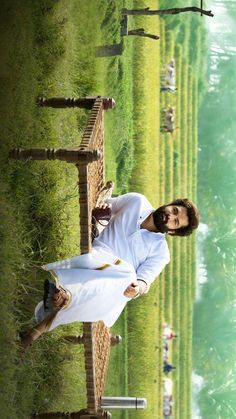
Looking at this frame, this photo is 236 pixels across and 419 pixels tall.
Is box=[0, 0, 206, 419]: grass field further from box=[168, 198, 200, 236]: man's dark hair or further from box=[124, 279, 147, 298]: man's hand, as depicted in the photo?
box=[168, 198, 200, 236]: man's dark hair

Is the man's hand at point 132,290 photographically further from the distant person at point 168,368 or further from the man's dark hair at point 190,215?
the distant person at point 168,368

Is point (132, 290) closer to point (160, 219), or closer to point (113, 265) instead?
point (113, 265)

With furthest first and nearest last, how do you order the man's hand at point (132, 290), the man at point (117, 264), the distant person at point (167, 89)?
the distant person at point (167, 89), the man's hand at point (132, 290), the man at point (117, 264)

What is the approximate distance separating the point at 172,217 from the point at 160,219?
5cm

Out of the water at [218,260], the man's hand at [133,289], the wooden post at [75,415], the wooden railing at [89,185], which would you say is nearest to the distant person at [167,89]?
the water at [218,260]

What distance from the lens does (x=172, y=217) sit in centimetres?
261

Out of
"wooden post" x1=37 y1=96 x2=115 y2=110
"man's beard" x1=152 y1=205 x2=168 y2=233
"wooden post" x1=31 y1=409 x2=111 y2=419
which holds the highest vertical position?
"wooden post" x1=37 y1=96 x2=115 y2=110

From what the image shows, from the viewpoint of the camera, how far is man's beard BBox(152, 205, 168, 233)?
261 centimetres

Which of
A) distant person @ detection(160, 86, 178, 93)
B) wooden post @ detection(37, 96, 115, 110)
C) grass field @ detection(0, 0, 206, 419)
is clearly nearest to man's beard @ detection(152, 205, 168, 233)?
grass field @ detection(0, 0, 206, 419)

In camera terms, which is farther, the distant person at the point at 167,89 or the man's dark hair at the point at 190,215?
the distant person at the point at 167,89

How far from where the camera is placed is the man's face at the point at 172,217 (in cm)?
261

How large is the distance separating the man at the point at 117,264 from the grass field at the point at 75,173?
356mm

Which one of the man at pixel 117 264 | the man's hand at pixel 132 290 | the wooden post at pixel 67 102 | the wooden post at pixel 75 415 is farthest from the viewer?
the wooden post at pixel 67 102

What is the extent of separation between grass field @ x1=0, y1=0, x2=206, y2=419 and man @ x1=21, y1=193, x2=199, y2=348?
36cm
